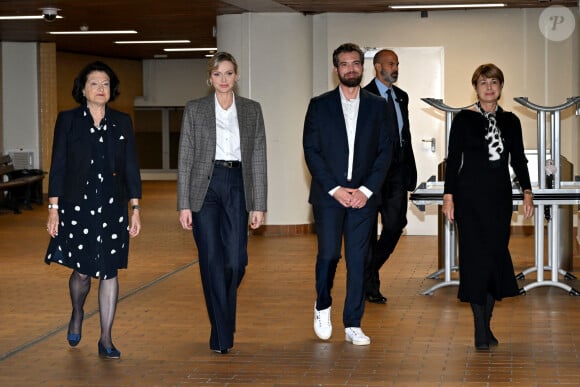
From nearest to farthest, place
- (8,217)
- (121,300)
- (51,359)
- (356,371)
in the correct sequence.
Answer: (356,371) < (51,359) < (121,300) < (8,217)

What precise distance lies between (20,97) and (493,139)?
49.3 feet

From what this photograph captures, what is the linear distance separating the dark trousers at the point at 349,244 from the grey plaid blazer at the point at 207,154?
0.40 metres

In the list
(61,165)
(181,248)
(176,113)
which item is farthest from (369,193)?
(176,113)

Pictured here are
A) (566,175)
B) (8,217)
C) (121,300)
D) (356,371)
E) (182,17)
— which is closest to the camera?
(356,371)

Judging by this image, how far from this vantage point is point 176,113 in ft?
99.4

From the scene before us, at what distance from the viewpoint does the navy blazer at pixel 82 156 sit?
604 cm

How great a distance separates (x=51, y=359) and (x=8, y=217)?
36.9ft

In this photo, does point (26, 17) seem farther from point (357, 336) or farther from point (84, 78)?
point (357, 336)

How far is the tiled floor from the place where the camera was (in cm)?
571

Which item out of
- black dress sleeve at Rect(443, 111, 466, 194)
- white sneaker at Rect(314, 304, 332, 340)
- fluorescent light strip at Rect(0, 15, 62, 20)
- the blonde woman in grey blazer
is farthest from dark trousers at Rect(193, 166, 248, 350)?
fluorescent light strip at Rect(0, 15, 62, 20)

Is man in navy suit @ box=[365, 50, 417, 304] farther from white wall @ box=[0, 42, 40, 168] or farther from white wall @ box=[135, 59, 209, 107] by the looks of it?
white wall @ box=[135, 59, 209, 107]

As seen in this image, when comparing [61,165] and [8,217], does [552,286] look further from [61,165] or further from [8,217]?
[8,217]

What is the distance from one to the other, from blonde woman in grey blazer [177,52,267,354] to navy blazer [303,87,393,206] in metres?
0.35

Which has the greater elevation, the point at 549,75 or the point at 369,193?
the point at 549,75
